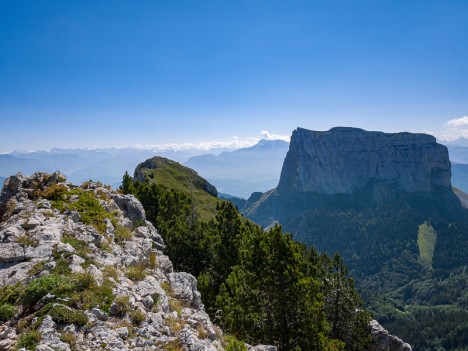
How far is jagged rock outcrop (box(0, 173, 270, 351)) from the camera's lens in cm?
1128

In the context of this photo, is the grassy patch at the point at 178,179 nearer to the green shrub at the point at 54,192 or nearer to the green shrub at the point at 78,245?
the green shrub at the point at 54,192

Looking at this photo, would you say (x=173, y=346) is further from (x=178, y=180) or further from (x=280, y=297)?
(x=178, y=180)

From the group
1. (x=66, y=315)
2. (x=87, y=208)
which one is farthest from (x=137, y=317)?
(x=87, y=208)

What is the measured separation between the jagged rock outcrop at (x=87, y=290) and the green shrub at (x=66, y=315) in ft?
0.11

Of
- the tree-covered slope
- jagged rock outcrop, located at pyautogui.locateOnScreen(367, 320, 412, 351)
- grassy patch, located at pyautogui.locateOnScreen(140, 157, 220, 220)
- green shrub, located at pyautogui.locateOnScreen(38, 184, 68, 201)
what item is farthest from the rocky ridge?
the tree-covered slope

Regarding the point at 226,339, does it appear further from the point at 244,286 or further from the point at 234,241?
the point at 234,241

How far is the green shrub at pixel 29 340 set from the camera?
1002 cm

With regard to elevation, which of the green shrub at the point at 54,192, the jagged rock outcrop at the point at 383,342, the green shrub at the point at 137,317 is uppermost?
the green shrub at the point at 54,192

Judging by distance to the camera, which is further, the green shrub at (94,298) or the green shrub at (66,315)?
the green shrub at (94,298)

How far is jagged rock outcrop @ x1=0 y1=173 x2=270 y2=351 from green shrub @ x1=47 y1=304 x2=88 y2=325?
34 mm

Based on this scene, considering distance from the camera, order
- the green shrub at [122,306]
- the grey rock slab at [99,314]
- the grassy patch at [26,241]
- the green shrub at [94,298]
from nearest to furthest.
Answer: the grey rock slab at [99,314], the green shrub at [94,298], the green shrub at [122,306], the grassy patch at [26,241]

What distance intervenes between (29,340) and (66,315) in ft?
4.54

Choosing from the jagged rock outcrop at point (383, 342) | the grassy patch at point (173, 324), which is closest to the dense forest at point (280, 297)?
the jagged rock outcrop at point (383, 342)

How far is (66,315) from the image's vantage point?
37.6ft
